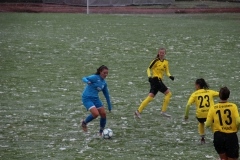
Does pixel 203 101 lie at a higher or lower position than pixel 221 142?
higher

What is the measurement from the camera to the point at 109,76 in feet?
78.3

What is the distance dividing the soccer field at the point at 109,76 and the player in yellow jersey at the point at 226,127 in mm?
1496

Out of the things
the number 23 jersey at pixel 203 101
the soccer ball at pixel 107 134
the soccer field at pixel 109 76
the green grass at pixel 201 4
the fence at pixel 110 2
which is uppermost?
the number 23 jersey at pixel 203 101

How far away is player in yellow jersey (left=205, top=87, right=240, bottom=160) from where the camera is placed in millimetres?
11023

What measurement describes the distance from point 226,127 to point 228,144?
1.15 ft

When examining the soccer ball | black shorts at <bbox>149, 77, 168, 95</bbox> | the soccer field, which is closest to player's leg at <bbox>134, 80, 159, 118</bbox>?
black shorts at <bbox>149, 77, 168, 95</bbox>

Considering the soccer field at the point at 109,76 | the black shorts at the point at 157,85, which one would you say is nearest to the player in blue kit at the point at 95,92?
the soccer field at the point at 109,76

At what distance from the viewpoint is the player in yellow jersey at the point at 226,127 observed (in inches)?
→ 434

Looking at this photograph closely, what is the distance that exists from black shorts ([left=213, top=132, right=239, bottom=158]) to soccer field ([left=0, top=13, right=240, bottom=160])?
147 centimetres

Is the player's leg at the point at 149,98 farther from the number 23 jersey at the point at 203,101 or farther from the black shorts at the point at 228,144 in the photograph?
the black shorts at the point at 228,144

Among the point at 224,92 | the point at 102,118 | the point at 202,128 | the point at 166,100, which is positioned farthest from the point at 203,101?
the point at 166,100

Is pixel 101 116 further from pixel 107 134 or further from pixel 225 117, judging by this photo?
pixel 225 117

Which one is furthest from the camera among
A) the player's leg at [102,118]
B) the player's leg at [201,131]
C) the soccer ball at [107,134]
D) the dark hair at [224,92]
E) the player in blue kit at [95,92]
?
the player's leg at [102,118]

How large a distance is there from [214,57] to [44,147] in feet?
55.2
